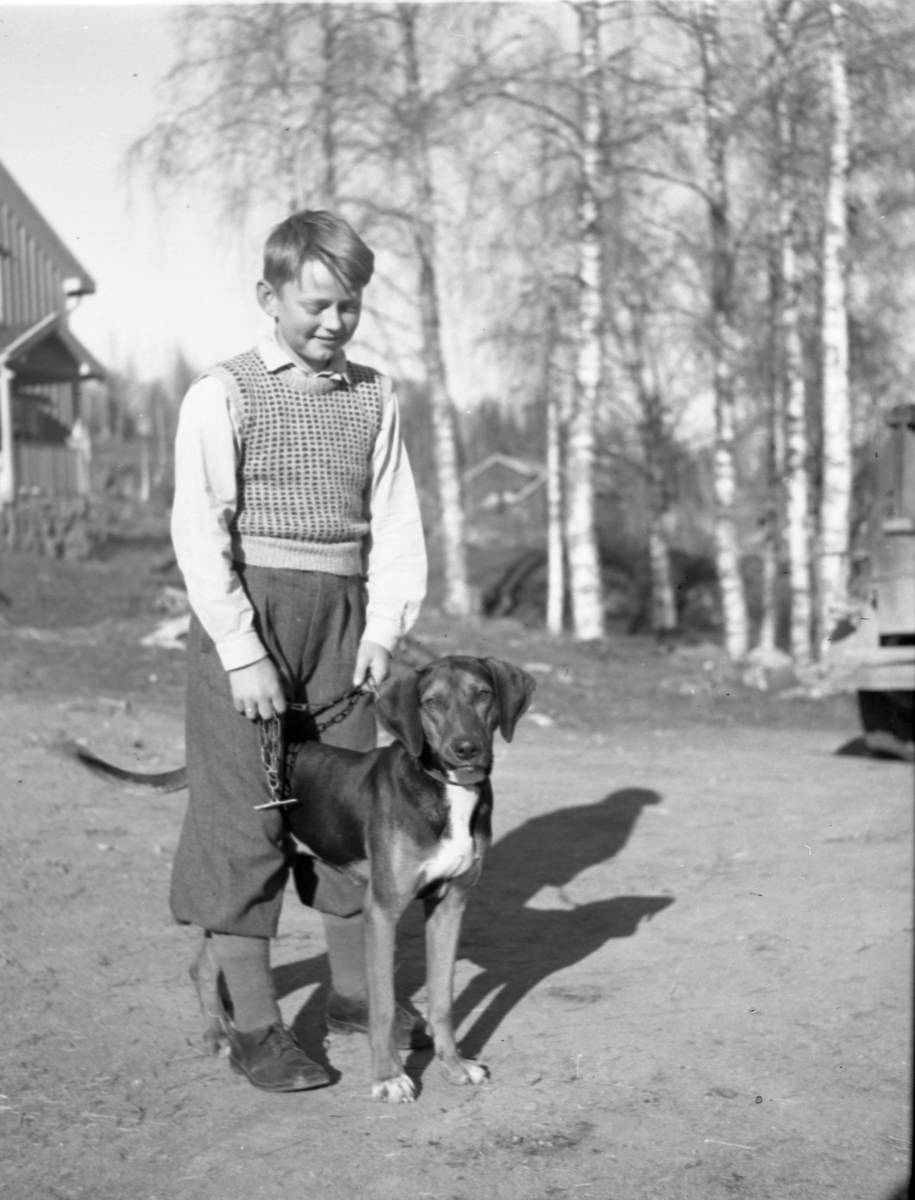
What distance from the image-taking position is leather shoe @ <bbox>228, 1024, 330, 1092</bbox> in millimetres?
3543

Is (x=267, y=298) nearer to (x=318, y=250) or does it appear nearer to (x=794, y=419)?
(x=318, y=250)

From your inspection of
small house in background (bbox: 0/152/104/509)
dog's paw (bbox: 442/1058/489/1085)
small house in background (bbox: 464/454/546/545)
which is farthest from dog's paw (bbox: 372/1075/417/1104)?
small house in background (bbox: 464/454/546/545)

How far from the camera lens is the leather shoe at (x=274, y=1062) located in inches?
139

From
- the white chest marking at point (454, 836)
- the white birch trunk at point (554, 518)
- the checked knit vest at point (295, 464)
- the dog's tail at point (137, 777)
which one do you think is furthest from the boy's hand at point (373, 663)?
the white birch trunk at point (554, 518)

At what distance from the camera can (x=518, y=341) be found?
22062 millimetres

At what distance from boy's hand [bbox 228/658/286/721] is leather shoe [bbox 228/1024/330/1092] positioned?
820mm

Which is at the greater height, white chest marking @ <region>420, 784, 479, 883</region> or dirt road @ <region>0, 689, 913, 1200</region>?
white chest marking @ <region>420, 784, 479, 883</region>

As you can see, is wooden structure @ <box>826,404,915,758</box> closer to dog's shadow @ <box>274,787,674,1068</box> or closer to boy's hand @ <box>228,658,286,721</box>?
dog's shadow @ <box>274,787,674,1068</box>

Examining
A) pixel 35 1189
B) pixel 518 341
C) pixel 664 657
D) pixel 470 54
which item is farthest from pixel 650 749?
pixel 518 341

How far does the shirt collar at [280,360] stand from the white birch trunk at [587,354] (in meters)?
13.1

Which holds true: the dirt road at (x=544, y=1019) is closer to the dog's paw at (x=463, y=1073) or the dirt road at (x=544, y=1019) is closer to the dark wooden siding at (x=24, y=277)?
the dog's paw at (x=463, y=1073)

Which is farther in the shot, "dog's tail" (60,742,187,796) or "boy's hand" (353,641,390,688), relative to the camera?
"dog's tail" (60,742,187,796)

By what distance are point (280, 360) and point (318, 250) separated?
0.32 metres

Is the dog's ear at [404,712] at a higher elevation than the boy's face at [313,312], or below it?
below
